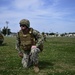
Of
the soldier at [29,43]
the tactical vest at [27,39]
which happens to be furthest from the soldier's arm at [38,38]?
the tactical vest at [27,39]

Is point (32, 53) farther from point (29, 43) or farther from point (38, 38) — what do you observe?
point (38, 38)

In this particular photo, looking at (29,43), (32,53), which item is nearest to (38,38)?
(29,43)

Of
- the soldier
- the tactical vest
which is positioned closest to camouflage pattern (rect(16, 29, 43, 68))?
the soldier

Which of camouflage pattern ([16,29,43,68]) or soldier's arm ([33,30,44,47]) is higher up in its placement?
soldier's arm ([33,30,44,47])

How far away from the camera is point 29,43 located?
10.6m

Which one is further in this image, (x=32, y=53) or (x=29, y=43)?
(x=29, y=43)

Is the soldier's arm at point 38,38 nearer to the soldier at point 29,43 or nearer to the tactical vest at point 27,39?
the soldier at point 29,43

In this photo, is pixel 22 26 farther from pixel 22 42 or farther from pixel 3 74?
pixel 3 74

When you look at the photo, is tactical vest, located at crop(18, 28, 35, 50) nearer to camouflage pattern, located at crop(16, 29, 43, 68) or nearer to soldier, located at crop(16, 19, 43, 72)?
soldier, located at crop(16, 19, 43, 72)

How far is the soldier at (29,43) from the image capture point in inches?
403

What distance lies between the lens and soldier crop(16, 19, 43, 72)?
10242 mm

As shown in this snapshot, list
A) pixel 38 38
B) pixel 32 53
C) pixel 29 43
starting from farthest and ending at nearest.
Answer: pixel 29 43 < pixel 38 38 < pixel 32 53

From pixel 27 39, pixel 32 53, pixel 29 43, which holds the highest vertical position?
pixel 27 39

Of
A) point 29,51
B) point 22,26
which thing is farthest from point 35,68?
point 22,26
